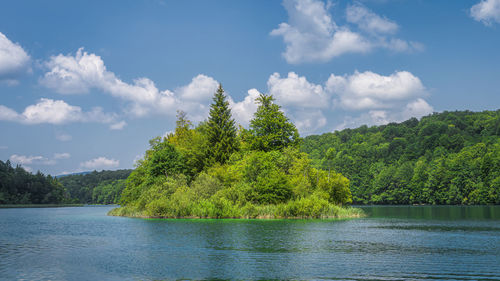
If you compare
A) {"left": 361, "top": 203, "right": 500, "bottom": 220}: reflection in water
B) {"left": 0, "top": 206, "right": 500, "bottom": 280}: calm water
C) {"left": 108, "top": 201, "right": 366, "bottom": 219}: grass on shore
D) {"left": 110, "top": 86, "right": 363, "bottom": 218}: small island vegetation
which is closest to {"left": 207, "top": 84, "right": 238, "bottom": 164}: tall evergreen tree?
{"left": 110, "top": 86, "right": 363, "bottom": 218}: small island vegetation

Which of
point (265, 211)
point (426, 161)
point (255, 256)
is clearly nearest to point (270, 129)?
point (265, 211)

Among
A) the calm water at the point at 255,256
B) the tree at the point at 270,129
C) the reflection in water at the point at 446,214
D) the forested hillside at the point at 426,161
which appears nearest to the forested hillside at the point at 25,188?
the forested hillside at the point at 426,161

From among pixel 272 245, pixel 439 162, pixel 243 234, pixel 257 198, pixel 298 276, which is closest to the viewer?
pixel 298 276

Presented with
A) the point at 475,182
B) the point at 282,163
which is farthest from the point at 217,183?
the point at 475,182

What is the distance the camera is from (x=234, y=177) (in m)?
65.1

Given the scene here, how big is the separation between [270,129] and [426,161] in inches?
3249

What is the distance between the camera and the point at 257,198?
59.6 metres

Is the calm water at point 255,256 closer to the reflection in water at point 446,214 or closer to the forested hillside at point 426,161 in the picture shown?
the reflection in water at point 446,214

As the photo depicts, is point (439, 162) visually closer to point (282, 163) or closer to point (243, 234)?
point (282, 163)

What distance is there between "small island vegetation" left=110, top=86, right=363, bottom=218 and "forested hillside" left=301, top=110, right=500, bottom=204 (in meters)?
27.7

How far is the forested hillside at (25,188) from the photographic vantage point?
532 feet

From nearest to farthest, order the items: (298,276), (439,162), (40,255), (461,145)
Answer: (298,276), (40,255), (439,162), (461,145)

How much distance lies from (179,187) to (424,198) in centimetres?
9166

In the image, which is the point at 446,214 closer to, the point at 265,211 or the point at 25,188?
the point at 265,211
